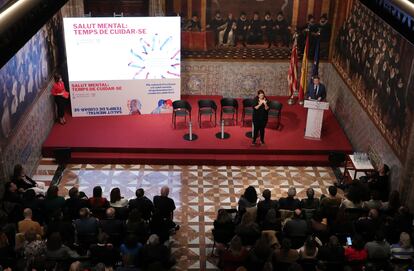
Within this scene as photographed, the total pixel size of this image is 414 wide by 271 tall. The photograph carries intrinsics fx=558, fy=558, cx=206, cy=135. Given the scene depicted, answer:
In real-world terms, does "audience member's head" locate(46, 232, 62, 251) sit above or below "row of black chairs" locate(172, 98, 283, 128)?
above

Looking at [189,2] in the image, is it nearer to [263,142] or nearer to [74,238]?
[263,142]

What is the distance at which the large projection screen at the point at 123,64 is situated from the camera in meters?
14.2

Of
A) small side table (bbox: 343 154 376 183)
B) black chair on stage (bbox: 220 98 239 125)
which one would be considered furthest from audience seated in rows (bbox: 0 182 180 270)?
black chair on stage (bbox: 220 98 239 125)

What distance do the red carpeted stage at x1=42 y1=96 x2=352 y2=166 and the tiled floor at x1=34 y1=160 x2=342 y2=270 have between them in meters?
0.20

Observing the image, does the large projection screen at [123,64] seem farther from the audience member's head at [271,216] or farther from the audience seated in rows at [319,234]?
the audience member's head at [271,216]

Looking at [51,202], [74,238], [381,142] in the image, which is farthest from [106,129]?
[381,142]

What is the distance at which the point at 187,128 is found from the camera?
14.6m

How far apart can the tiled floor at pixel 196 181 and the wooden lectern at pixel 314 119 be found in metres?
1.05

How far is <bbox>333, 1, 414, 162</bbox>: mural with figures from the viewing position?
34.5 ft

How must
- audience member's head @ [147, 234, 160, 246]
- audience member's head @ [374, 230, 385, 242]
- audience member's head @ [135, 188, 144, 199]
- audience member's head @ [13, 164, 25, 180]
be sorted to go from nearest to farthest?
1. audience member's head @ [147, 234, 160, 246]
2. audience member's head @ [374, 230, 385, 242]
3. audience member's head @ [135, 188, 144, 199]
4. audience member's head @ [13, 164, 25, 180]

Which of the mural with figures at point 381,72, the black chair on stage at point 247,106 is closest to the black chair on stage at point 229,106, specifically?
the black chair on stage at point 247,106

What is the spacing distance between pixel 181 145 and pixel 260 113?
82.3 inches

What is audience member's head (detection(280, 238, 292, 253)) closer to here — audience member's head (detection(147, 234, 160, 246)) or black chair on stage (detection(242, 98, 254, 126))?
audience member's head (detection(147, 234, 160, 246))

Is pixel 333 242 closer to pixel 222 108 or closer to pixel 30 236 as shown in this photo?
pixel 30 236
